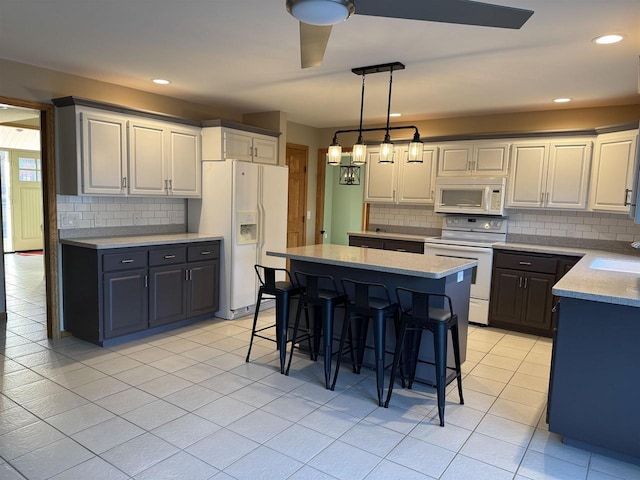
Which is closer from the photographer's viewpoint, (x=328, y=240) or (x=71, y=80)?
(x=71, y=80)

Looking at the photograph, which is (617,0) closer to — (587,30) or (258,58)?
(587,30)

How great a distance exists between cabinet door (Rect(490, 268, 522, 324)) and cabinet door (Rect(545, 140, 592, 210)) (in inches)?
33.9

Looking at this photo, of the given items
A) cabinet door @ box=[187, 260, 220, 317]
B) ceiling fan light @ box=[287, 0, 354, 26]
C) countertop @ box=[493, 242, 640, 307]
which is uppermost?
ceiling fan light @ box=[287, 0, 354, 26]

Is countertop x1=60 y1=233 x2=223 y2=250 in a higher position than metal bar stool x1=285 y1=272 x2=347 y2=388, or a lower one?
higher

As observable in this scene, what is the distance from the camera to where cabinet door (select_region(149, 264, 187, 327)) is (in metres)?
4.15

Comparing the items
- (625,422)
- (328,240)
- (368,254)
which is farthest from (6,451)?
(328,240)

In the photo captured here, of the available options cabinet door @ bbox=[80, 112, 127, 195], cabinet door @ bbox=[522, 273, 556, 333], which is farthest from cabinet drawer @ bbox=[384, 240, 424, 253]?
cabinet door @ bbox=[80, 112, 127, 195]

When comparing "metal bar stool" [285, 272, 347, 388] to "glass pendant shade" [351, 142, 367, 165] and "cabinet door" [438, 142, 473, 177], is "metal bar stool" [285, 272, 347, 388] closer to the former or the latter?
"glass pendant shade" [351, 142, 367, 165]

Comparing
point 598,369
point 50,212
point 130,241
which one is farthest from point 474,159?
point 50,212

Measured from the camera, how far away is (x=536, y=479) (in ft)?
7.22

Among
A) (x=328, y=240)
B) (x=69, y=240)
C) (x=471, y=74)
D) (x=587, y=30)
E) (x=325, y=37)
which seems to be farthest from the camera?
(x=328, y=240)

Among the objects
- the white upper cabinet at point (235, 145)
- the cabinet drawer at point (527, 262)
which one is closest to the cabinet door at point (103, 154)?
the white upper cabinet at point (235, 145)

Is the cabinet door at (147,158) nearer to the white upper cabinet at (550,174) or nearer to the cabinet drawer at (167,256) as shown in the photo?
the cabinet drawer at (167,256)

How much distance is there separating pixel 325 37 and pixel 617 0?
4.87 feet
